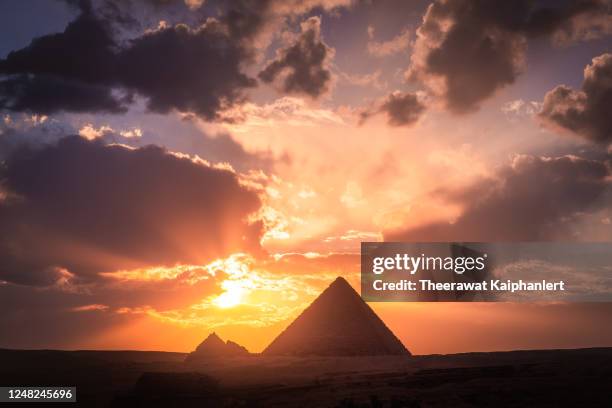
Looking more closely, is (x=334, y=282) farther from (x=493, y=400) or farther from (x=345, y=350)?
(x=493, y=400)

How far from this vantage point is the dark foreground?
58.6 feet

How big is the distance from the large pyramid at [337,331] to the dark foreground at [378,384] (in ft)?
14.3

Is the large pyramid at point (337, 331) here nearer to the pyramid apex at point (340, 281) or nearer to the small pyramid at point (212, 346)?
the pyramid apex at point (340, 281)

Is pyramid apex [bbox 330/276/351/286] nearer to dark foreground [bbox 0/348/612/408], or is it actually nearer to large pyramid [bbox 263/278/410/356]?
large pyramid [bbox 263/278/410/356]

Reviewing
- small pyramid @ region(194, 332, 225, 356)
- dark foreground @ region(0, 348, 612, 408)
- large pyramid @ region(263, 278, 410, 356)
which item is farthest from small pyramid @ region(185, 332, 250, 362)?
dark foreground @ region(0, 348, 612, 408)

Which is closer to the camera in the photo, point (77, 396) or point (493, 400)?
point (493, 400)

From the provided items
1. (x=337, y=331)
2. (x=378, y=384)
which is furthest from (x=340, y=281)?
(x=378, y=384)

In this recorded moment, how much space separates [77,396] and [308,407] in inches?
522

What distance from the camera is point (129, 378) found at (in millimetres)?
29391

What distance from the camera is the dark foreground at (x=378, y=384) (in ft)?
58.6

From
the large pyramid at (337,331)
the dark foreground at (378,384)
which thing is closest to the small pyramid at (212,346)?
the large pyramid at (337,331)

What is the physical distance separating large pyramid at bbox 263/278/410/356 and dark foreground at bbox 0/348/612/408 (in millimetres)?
4357

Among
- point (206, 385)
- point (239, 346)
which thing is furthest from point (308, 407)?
point (239, 346)

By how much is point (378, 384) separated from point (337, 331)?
1391 cm
